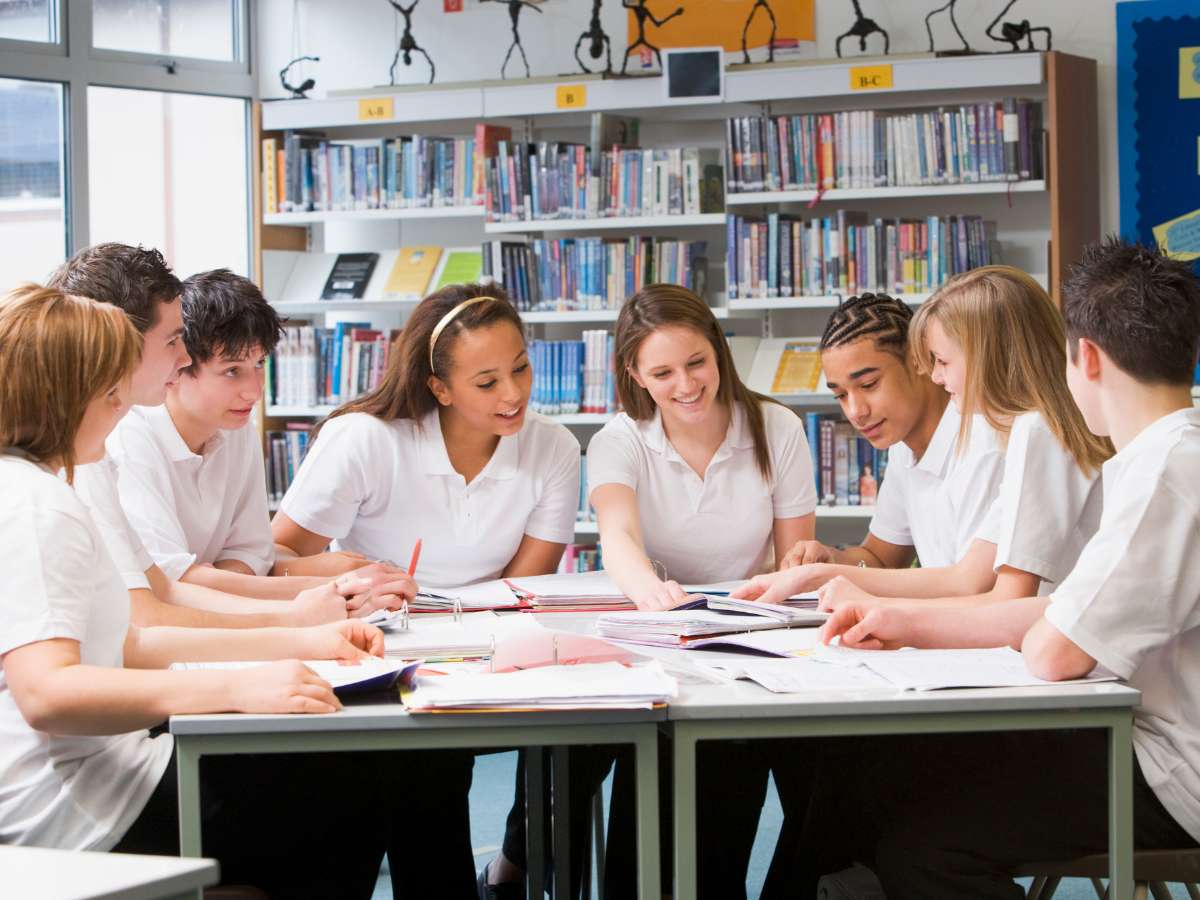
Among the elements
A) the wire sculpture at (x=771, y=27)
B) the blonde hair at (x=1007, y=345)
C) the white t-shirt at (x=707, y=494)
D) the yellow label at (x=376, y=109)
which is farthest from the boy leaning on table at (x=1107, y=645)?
the yellow label at (x=376, y=109)

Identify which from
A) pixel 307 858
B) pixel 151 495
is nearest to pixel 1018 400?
pixel 307 858

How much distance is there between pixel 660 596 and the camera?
2.26 metres

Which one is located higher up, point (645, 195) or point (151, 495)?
point (645, 195)

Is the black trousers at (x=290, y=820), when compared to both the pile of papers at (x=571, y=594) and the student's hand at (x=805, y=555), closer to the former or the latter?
the pile of papers at (x=571, y=594)

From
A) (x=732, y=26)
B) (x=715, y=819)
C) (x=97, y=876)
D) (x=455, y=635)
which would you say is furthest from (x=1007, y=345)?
(x=732, y=26)

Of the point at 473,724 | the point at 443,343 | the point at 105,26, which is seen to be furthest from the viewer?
the point at 105,26

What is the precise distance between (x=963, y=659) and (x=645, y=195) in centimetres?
303

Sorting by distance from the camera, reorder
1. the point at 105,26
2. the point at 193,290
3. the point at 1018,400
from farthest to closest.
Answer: the point at 105,26
the point at 193,290
the point at 1018,400

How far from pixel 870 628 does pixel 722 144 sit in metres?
3.15

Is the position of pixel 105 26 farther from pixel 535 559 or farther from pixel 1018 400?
pixel 1018 400

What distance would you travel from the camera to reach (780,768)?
7.60ft

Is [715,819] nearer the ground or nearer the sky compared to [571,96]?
nearer the ground

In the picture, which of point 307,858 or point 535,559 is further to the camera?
point 535,559

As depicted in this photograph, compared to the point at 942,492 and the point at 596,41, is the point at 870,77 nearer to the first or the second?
the point at 596,41
